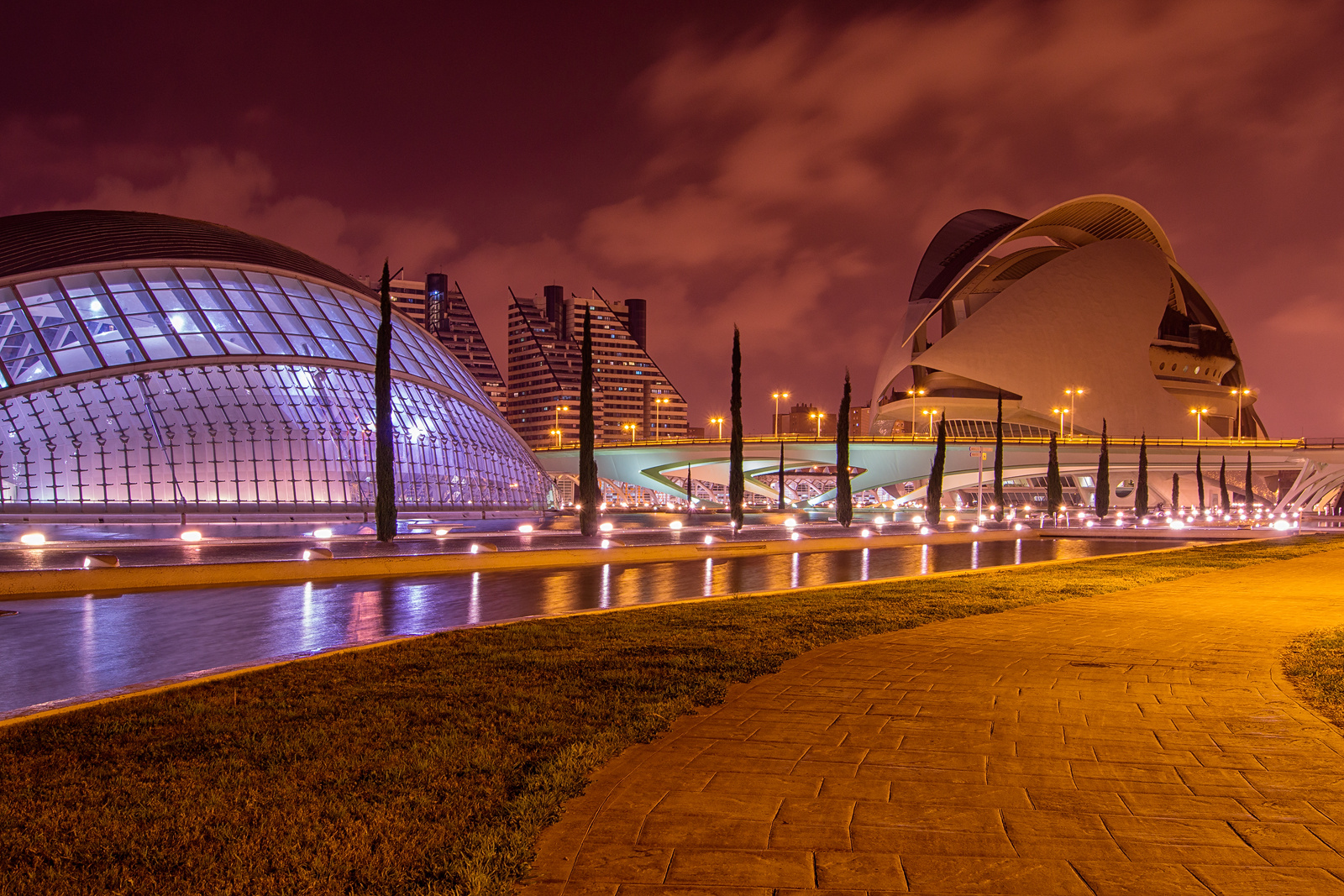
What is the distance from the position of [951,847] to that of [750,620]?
704 centimetres

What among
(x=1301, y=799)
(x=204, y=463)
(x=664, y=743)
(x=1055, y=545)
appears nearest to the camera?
(x=1301, y=799)

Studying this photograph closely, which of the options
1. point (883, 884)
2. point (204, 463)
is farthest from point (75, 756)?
point (204, 463)

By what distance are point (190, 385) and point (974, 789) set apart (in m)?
31.4

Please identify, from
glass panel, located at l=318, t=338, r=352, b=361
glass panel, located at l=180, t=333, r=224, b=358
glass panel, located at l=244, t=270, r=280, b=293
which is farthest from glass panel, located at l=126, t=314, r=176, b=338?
glass panel, located at l=318, t=338, r=352, b=361

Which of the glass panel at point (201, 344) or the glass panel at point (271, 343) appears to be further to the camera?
the glass panel at point (271, 343)

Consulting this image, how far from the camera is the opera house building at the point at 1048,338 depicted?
81.4 m

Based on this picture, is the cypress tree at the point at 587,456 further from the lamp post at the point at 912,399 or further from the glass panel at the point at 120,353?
the lamp post at the point at 912,399

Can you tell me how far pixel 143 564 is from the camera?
1616 centimetres

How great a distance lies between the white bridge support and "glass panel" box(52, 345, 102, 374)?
5134cm

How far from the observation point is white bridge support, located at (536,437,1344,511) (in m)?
70.9

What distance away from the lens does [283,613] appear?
1283 centimetres

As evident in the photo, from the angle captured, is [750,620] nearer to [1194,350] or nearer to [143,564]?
[143,564]

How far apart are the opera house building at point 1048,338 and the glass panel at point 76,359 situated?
66068mm

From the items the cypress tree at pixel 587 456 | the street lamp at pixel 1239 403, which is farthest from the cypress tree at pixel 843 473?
the street lamp at pixel 1239 403
